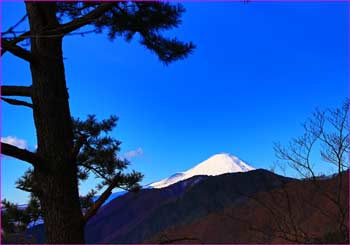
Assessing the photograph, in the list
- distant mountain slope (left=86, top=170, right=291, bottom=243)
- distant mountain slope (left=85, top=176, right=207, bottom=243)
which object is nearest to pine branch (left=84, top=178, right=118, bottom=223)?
distant mountain slope (left=86, top=170, right=291, bottom=243)

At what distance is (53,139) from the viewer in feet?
7.22

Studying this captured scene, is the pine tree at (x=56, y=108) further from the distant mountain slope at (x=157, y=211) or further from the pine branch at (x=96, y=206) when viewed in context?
the distant mountain slope at (x=157, y=211)

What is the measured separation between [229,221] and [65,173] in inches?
586

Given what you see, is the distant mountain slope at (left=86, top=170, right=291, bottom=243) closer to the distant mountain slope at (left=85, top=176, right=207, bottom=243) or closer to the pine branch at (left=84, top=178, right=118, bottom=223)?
the distant mountain slope at (left=85, top=176, right=207, bottom=243)

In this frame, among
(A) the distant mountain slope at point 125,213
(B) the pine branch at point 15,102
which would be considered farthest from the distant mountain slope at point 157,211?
(B) the pine branch at point 15,102

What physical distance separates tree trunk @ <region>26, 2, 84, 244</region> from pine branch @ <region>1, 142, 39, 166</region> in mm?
55

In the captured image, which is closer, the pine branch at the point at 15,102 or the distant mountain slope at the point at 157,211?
the pine branch at the point at 15,102

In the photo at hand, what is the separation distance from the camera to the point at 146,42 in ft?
9.80

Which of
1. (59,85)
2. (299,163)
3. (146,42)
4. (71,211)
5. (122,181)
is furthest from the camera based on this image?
(299,163)

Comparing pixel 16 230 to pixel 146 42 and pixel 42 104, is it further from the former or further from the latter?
pixel 146 42

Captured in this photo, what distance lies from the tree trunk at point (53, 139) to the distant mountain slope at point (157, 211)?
1528 centimetres

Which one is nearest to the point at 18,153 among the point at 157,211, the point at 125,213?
the point at 157,211

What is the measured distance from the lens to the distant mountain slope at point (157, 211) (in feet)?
60.6

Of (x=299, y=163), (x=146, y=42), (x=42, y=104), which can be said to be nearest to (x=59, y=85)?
(x=42, y=104)
